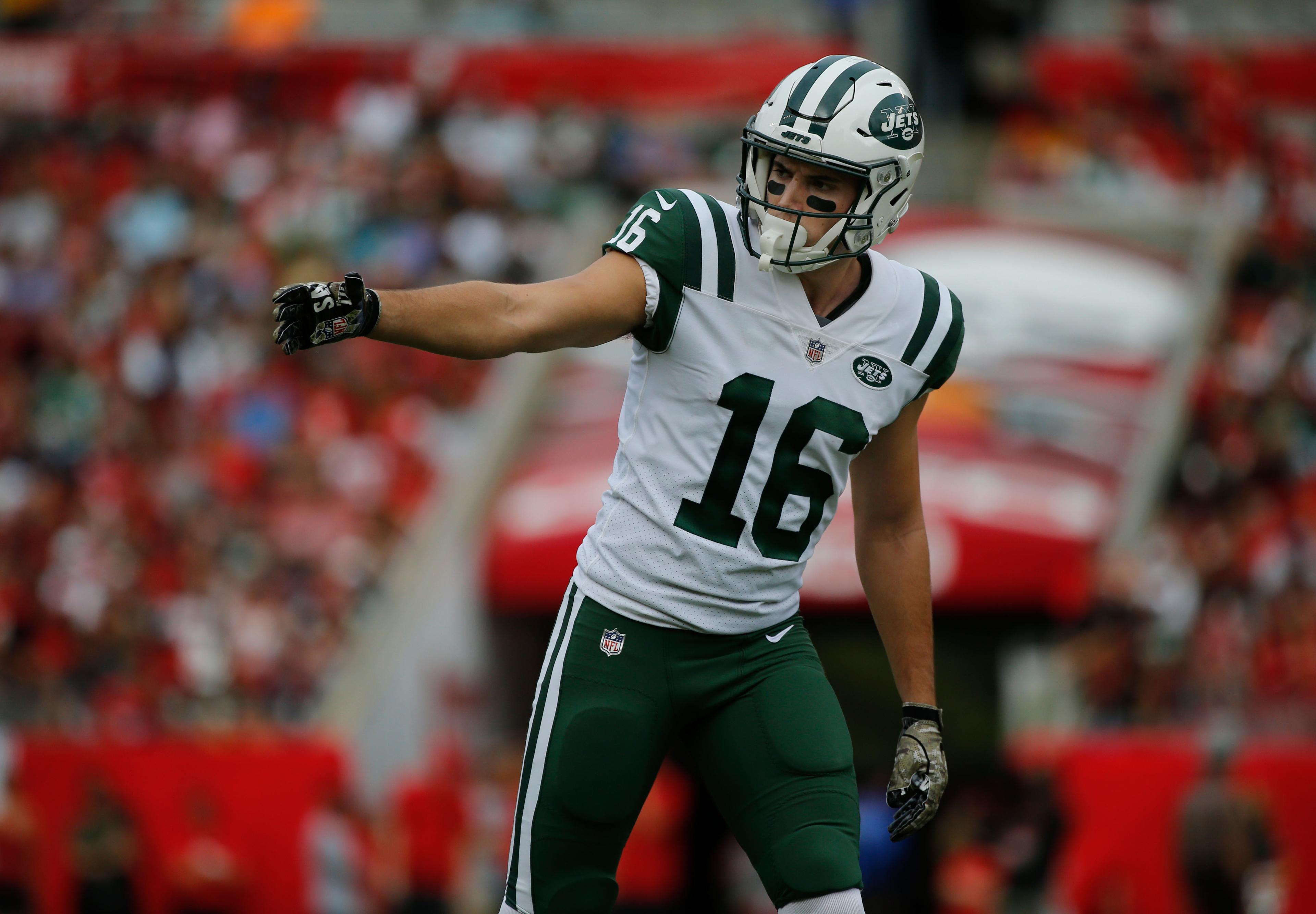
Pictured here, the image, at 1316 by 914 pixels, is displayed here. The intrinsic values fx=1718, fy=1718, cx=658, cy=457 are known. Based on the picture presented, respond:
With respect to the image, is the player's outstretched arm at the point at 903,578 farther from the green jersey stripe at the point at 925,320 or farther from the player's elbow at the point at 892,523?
the green jersey stripe at the point at 925,320

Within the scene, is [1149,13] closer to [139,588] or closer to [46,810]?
[139,588]

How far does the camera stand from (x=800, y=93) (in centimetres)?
371

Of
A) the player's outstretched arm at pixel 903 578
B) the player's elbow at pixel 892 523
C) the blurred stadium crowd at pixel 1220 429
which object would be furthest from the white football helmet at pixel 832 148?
the blurred stadium crowd at pixel 1220 429

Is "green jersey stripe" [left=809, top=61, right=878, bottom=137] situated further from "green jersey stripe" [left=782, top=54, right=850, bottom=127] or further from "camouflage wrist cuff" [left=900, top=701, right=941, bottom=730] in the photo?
"camouflage wrist cuff" [left=900, top=701, right=941, bottom=730]

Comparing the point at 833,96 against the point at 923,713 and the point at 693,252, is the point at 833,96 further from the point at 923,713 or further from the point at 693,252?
the point at 923,713

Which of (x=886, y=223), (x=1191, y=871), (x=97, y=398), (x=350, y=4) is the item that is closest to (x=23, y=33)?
(x=350, y=4)

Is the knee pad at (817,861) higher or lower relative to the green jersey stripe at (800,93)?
lower

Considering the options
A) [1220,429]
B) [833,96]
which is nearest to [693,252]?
[833,96]

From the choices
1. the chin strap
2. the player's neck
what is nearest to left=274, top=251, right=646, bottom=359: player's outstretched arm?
the chin strap

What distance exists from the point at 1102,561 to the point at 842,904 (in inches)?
307

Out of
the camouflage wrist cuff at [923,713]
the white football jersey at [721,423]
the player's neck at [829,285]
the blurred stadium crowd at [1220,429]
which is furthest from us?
the blurred stadium crowd at [1220,429]

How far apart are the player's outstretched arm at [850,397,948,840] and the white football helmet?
18.6 inches

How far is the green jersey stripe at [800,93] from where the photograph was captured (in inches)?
146

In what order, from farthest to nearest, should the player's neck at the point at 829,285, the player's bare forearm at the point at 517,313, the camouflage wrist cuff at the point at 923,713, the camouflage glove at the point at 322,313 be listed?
the camouflage wrist cuff at the point at 923,713 < the player's neck at the point at 829,285 < the player's bare forearm at the point at 517,313 < the camouflage glove at the point at 322,313
